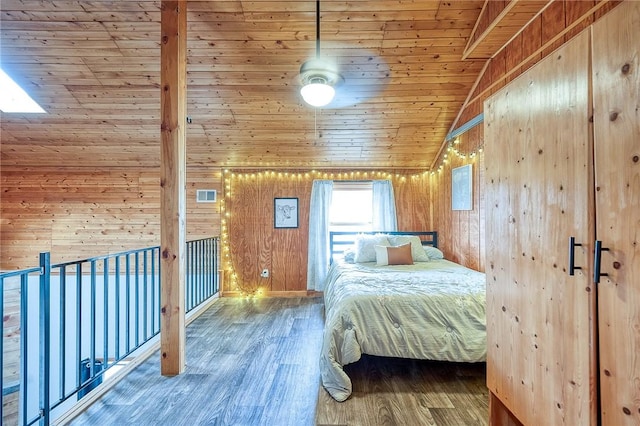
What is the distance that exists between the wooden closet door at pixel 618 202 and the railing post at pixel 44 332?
2.52m

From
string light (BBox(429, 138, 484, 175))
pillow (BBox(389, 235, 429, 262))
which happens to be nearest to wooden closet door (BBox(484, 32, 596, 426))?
string light (BBox(429, 138, 484, 175))

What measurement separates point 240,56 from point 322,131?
53.4 inches

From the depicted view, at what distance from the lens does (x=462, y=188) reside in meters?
3.62

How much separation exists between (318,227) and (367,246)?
1.00m

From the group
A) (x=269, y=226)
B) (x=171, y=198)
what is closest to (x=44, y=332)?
(x=171, y=198)

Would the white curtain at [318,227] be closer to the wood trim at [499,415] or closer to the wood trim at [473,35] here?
the wood trim at [473,35]

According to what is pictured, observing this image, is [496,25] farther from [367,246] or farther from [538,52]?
[367,246]

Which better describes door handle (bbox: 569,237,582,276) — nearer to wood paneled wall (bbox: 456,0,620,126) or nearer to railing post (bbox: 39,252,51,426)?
wood paneled wall (bbox: 456,0,620,126)

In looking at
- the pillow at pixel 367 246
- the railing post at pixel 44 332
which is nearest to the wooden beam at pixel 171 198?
the railing post at pixel 44 332

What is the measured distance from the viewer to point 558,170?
1.21 m

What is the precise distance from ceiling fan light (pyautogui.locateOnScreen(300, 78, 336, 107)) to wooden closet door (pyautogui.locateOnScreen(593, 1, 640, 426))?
1.71m

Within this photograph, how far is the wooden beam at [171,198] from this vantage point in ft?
7.40

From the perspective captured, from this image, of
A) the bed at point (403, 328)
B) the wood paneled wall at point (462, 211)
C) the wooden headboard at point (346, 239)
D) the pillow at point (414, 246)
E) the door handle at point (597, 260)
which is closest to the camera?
the door handle at point (597, 260)

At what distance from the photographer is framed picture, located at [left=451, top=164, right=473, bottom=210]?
346 centimetres
